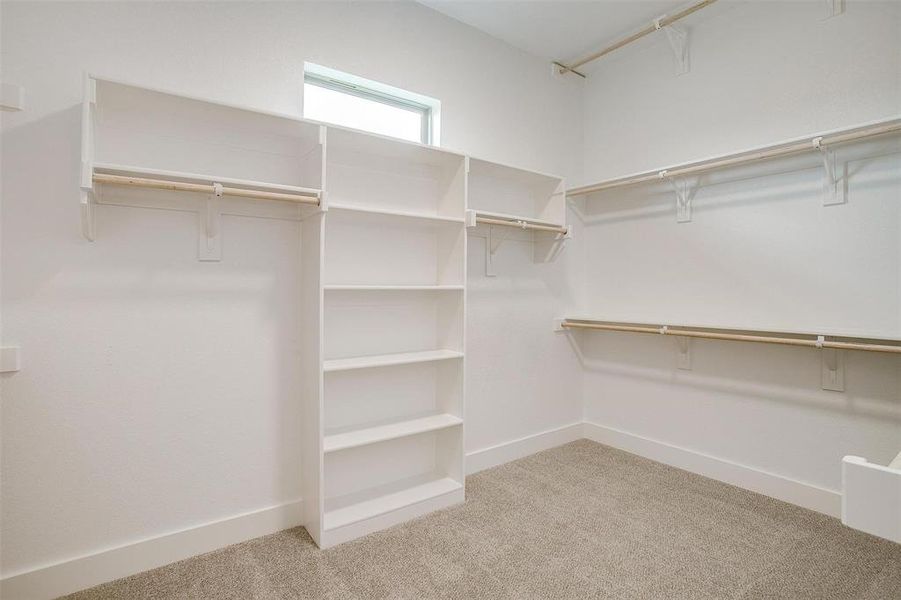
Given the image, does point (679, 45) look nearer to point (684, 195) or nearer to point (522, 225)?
point (684, 195)

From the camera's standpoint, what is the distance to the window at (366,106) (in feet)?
7.72

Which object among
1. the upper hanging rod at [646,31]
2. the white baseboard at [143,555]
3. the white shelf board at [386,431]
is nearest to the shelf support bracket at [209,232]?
the white shelf board at [386,431]

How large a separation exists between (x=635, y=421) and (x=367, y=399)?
199cm

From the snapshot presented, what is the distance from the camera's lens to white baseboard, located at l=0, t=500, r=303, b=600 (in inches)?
65.0

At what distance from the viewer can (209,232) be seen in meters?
1.94

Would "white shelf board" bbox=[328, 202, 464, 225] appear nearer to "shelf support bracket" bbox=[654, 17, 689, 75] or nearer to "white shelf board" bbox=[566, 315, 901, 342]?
"white shelf board" bbox=[566, 315, 901, 342]

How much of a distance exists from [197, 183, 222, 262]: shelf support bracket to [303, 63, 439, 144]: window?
2.29ft

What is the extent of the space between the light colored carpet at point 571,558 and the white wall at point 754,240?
0.49 meters

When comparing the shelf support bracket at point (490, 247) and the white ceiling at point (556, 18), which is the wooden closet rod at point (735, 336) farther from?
the white ceiling at point (556, 18)

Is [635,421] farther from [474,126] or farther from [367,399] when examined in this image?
[474,126]

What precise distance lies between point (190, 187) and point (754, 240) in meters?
2.90

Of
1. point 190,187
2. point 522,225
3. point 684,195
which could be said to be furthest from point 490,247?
point 190,187

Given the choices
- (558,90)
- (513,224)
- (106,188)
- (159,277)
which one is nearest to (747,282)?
(513,224)

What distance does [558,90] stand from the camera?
333 cm
